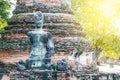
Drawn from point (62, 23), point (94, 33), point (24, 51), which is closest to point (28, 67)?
point (24, 51)

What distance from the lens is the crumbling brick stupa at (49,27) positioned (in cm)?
1416

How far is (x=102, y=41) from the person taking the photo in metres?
28.4

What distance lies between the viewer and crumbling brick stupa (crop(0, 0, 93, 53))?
14.2 metres

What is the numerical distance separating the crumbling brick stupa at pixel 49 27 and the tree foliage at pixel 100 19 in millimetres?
11924

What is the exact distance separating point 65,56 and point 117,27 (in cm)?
1477

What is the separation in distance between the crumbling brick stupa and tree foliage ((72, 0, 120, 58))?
1192cm

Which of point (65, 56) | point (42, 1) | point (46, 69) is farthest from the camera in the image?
point (42, 1)

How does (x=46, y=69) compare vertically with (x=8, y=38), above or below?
below

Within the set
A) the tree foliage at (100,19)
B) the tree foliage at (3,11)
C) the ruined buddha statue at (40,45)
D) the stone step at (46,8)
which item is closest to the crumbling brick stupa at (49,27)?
the stone step at (46,8)

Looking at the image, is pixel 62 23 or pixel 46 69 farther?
pixel 62 23

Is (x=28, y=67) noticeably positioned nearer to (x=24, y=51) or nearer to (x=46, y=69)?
(x=46, y=69)

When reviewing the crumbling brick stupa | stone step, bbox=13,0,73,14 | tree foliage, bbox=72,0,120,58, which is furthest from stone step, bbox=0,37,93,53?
tree foliage, bbox=72,0,120,58

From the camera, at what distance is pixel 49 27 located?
1444cm

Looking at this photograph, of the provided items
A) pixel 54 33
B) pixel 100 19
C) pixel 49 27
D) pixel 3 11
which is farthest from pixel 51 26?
pixel 100 19
